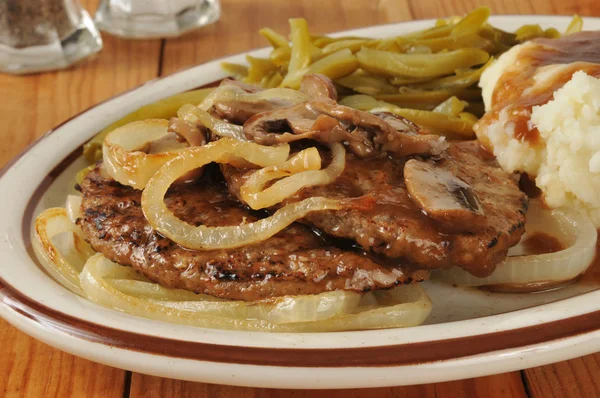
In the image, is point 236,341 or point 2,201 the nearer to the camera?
point 236,341

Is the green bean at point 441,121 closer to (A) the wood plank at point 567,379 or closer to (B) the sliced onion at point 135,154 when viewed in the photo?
(B) the sliced onion at point 135,154

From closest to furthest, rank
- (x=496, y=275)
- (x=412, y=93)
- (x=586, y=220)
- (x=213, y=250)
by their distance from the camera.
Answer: (x=213, y=250) < (x=496, y=275) < (x=586, y=220) < (x=412, y=93)

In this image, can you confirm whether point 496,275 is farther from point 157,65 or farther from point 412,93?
point 157,65

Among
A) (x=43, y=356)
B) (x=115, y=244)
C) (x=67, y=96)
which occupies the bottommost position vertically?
(x=67, y=96)

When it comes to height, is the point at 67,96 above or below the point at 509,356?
below

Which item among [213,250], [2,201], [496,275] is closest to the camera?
[213,250]

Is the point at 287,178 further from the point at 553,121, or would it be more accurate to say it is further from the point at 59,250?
the point at 553,121

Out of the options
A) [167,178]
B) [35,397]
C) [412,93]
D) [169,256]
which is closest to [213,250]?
[169,256]

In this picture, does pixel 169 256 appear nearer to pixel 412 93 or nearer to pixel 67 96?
pixel 412 93

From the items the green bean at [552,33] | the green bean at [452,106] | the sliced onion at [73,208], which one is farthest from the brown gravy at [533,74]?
the sliced onion at [73,208]
